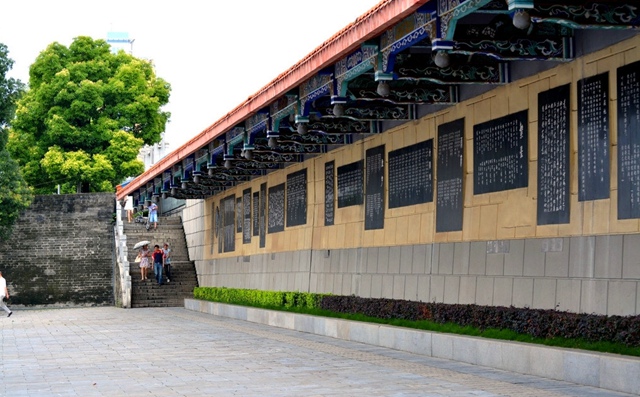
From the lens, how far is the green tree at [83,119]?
48.6 meters

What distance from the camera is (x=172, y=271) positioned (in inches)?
1373

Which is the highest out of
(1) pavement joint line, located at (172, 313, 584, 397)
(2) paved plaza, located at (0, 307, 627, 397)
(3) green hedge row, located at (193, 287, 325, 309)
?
(3) green hedge row, located at (193, 287, 325, 309)

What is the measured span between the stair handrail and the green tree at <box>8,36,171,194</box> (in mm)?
9341

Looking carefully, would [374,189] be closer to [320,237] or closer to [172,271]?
[320,237]

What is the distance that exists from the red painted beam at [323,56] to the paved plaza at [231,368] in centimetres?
402

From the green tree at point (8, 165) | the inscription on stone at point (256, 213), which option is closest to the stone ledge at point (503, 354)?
the inscription on stone at point (256, 213)

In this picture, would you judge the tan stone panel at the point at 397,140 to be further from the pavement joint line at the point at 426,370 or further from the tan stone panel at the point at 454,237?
the pavement joint line at the point at 426,370

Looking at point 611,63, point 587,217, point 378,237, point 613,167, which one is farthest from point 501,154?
point 378,237

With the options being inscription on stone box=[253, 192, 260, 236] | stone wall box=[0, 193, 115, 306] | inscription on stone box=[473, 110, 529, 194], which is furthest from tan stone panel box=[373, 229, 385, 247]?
stone wall box=[0, 193, 115, 306]

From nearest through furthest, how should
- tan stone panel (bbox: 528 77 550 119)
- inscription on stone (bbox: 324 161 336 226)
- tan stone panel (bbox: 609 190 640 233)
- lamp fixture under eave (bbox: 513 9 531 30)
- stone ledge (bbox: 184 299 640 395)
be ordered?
lamp fixture under eave (bbox: 513 9 531 30), stone ledge (bbox: 184 299 640 395), tan stone panel (bbox: 609 190 640 233), tan stone panel (bbox: 528 77 550 119), inscription on stone (bbox: 324 161 336 226)

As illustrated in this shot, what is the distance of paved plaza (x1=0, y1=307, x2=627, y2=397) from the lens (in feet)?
34.7

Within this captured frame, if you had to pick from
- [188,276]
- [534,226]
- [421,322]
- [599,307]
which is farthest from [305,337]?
[188,276]

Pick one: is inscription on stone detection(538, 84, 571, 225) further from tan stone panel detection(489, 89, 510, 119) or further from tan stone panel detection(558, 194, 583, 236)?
tan stone panel detection(489, 89, 510, 119)

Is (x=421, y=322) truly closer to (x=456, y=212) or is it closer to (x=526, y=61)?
(x=456, y=212)
